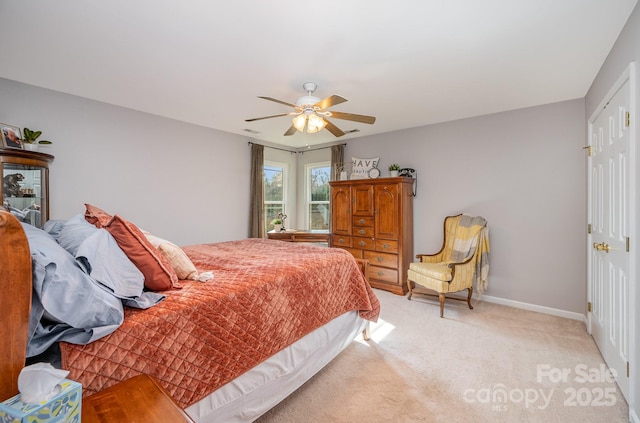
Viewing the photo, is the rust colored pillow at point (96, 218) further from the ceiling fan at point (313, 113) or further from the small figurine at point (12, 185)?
the small figurine at point (12, 185)

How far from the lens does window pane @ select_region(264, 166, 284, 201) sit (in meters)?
5.88

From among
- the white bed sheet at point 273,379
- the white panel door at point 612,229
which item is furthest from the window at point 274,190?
the white panel door at point 612,229

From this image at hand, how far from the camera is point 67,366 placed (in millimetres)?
1087

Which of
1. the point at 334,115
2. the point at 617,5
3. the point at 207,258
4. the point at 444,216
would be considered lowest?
the point at 207,258

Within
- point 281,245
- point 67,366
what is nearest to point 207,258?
point 281,245

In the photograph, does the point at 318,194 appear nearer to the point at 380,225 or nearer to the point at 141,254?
the point at 380,225

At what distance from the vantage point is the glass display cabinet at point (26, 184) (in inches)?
109

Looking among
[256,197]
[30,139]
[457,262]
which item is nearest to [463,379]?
[457,262]

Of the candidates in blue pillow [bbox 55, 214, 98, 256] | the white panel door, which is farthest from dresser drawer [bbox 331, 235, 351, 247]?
blue pillow [bbox 55, 214, 98, 256]

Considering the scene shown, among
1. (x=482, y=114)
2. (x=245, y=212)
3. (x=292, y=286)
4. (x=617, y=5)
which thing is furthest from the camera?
(x=245, y=212)

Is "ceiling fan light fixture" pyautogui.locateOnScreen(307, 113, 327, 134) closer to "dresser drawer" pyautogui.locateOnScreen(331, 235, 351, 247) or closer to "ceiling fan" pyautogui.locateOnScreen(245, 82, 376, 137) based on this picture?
"ceiling fan" pyautogui.locateOnScreen(245, 82, 376, 137)

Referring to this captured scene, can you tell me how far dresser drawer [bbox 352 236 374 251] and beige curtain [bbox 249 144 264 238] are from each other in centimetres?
173

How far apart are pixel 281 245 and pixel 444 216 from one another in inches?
104

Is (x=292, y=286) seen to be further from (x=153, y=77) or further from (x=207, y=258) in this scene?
(x=153, y=77)
